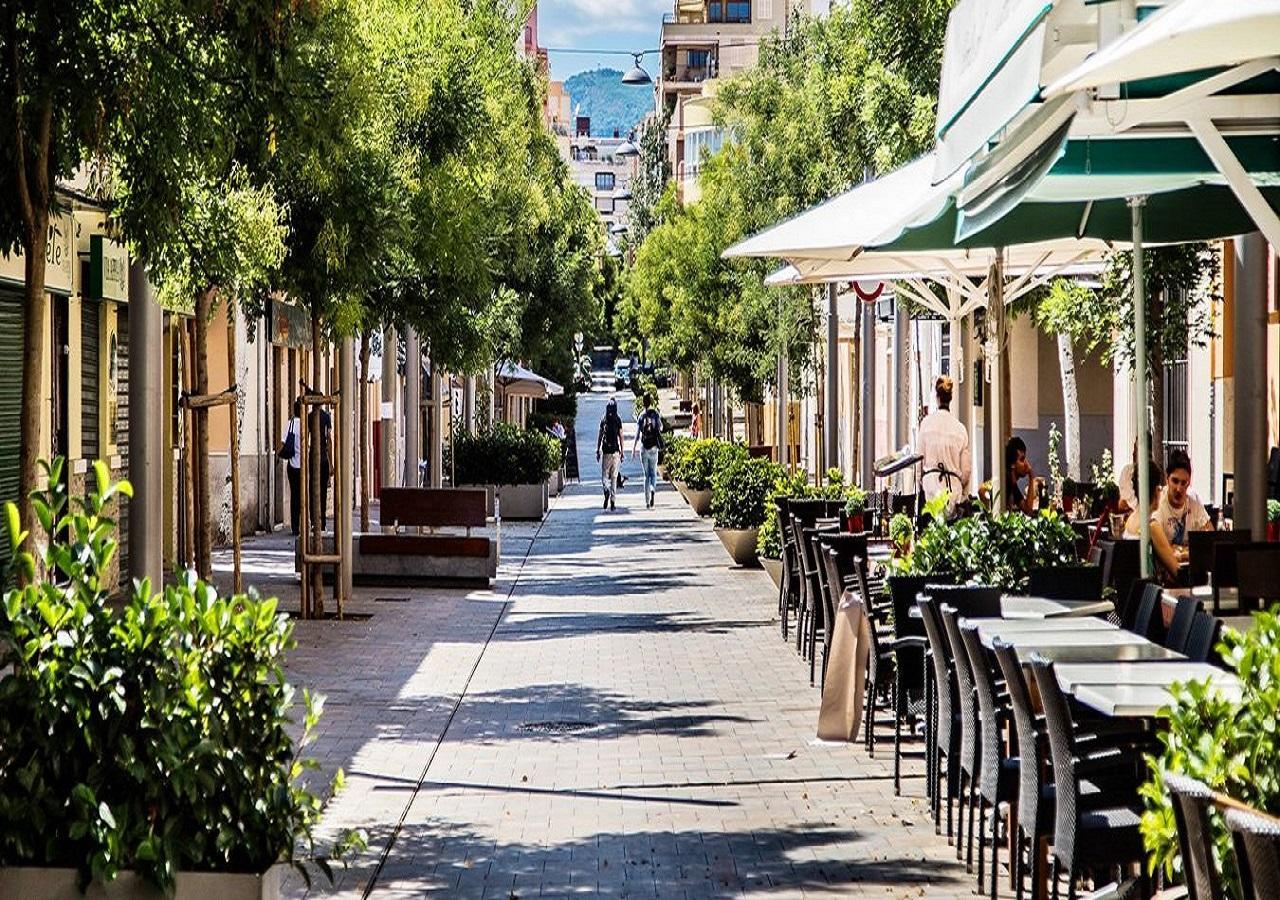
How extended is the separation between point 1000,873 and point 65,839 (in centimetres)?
406

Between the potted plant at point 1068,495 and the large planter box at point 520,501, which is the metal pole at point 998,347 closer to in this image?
the potted plant at point 1068,495

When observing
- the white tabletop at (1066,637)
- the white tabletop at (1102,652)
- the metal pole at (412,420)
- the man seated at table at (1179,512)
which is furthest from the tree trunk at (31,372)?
the metal pole at (412,420)

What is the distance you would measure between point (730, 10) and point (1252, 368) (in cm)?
12102

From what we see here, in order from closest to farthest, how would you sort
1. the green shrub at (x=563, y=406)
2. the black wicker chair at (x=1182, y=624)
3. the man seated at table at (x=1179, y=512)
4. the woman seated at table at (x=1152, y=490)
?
the black wicker chair at (x=1182, y=624)
the man seated at table at (x=1179, y=512)
the woman seated at table at (x=1152, y=490)
the green shrub at (x=563, y=406)

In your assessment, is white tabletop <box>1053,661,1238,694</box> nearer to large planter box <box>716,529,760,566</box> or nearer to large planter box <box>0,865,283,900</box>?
large planter box <box>0,865,283,900</box>

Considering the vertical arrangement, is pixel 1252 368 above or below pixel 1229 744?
above

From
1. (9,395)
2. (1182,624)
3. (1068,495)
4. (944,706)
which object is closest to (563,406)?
(1068,495)

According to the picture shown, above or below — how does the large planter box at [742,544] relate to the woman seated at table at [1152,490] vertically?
below

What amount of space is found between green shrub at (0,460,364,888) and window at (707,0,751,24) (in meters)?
127

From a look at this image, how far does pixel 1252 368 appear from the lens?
12836 millimetres

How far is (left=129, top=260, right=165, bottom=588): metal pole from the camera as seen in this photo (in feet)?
41.0

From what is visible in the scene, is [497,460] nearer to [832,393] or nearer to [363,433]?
[363,433]

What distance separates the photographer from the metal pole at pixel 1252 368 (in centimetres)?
1282

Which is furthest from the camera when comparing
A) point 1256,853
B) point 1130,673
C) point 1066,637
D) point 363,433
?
point 363,433
